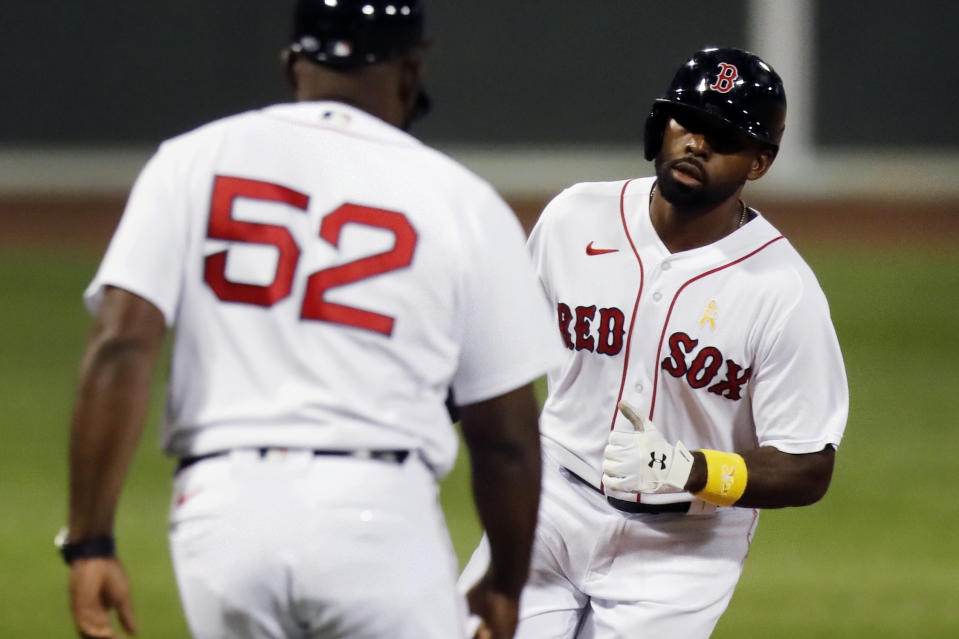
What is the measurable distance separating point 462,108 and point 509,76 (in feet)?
2.31

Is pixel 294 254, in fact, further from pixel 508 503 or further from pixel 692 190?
pixel 692 190

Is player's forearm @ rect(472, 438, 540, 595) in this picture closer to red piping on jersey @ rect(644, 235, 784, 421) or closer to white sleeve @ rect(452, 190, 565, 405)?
white sleeve @ rect(452, 190, 565, 405)

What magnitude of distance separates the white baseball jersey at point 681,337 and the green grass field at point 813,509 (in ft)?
7.98

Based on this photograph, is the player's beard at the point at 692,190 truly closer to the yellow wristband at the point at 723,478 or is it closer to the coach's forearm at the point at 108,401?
the yellow wristband at the point at 723,478

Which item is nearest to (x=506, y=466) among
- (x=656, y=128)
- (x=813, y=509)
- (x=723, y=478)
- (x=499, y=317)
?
(x=499, y=317)

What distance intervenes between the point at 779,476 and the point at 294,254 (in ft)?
5.36

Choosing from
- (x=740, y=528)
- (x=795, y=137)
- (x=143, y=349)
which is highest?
(x=143, y=349)

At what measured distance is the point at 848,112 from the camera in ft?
61.0

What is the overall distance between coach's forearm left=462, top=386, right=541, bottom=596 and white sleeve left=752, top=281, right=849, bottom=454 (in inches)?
45.2

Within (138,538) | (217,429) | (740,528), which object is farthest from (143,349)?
(138,538)

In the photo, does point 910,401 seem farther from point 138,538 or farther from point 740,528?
point 740,528

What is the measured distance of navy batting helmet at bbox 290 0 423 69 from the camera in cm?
276

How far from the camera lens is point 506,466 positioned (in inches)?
109

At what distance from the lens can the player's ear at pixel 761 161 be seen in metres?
4.02
